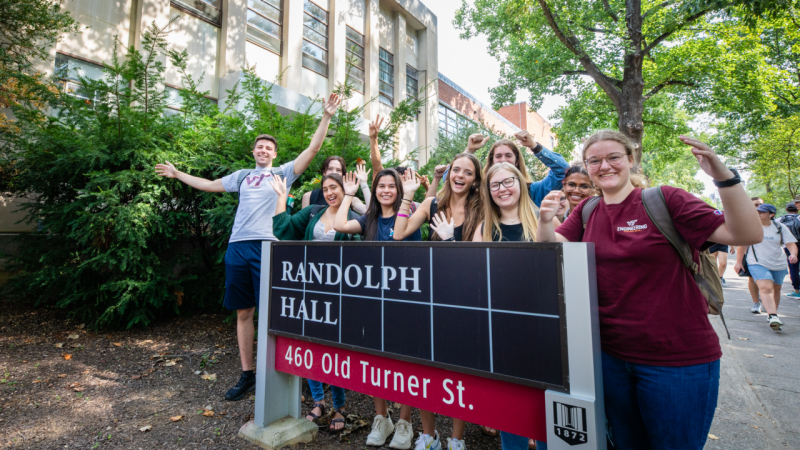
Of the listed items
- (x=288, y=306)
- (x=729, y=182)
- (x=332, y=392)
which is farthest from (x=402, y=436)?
(x=729, y=182)

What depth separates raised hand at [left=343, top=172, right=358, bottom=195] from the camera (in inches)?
127

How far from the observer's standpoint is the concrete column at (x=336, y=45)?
13391 mm

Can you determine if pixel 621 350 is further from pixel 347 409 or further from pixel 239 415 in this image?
pixel 239 415

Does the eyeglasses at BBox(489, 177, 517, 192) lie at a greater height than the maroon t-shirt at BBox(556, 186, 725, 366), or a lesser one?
greater

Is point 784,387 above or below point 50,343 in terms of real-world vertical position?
below

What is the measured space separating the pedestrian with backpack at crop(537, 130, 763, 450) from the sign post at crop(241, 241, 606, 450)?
22 centimetres

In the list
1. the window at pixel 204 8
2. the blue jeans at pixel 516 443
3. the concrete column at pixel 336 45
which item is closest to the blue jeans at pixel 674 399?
the blue jeans at pixel 516 443

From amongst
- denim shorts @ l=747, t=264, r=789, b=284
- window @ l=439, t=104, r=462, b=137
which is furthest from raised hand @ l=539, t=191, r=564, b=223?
window @ l=439, t=104, r=462, b=137

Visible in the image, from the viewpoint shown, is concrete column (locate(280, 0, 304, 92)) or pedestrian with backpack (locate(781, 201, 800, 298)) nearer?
pedestrian with backpack (locate(781, 201, 800, 298))

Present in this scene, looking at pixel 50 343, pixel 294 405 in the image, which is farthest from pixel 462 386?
pixel 50 343

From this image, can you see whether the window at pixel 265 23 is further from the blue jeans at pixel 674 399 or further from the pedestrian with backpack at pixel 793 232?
the pedestrian with backpack at pixel 793 232

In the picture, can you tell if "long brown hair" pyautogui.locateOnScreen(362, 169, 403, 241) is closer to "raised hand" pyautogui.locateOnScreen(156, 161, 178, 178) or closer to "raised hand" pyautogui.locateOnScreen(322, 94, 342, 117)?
"raised hand" pyautogui.locateOnScreen(322, 94, 342, 117)

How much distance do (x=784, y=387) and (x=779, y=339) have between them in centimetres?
220

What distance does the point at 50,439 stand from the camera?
268 centimetres
